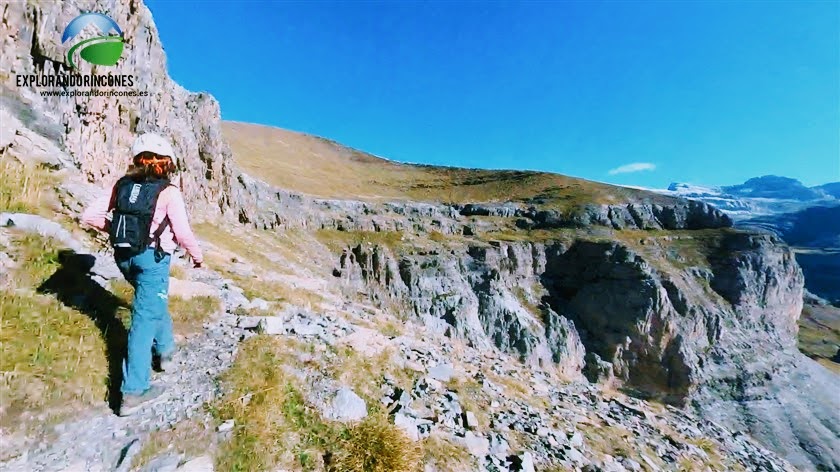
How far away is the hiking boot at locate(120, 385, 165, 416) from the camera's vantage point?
5242 mm

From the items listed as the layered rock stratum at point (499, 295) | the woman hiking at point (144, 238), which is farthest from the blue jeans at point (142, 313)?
the layered rock stratum at point (499, 295)

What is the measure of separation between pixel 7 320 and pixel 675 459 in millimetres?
16972

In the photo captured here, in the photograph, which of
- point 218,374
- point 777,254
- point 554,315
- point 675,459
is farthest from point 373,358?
point 777,254

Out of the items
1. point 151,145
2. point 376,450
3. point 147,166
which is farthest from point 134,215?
point 376,450

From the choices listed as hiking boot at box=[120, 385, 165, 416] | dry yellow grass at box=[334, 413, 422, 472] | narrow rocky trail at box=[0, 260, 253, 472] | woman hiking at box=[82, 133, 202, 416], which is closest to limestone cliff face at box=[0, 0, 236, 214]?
woman hiking at box=[82, 133, 202, 416]

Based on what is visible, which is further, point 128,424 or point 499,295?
point 499,295

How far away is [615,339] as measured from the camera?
77.1 metres

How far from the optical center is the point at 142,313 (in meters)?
5.53

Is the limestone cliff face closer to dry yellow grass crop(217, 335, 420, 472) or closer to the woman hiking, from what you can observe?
the woman hiking

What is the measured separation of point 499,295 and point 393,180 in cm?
9935

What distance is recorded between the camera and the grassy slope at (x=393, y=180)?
110m

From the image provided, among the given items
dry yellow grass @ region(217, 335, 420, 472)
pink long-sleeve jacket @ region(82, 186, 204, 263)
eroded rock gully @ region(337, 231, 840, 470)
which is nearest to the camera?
dry yellow grass @ region(217, 335, 420, 472)

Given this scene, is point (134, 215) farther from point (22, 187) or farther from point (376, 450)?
point (22, 187)
